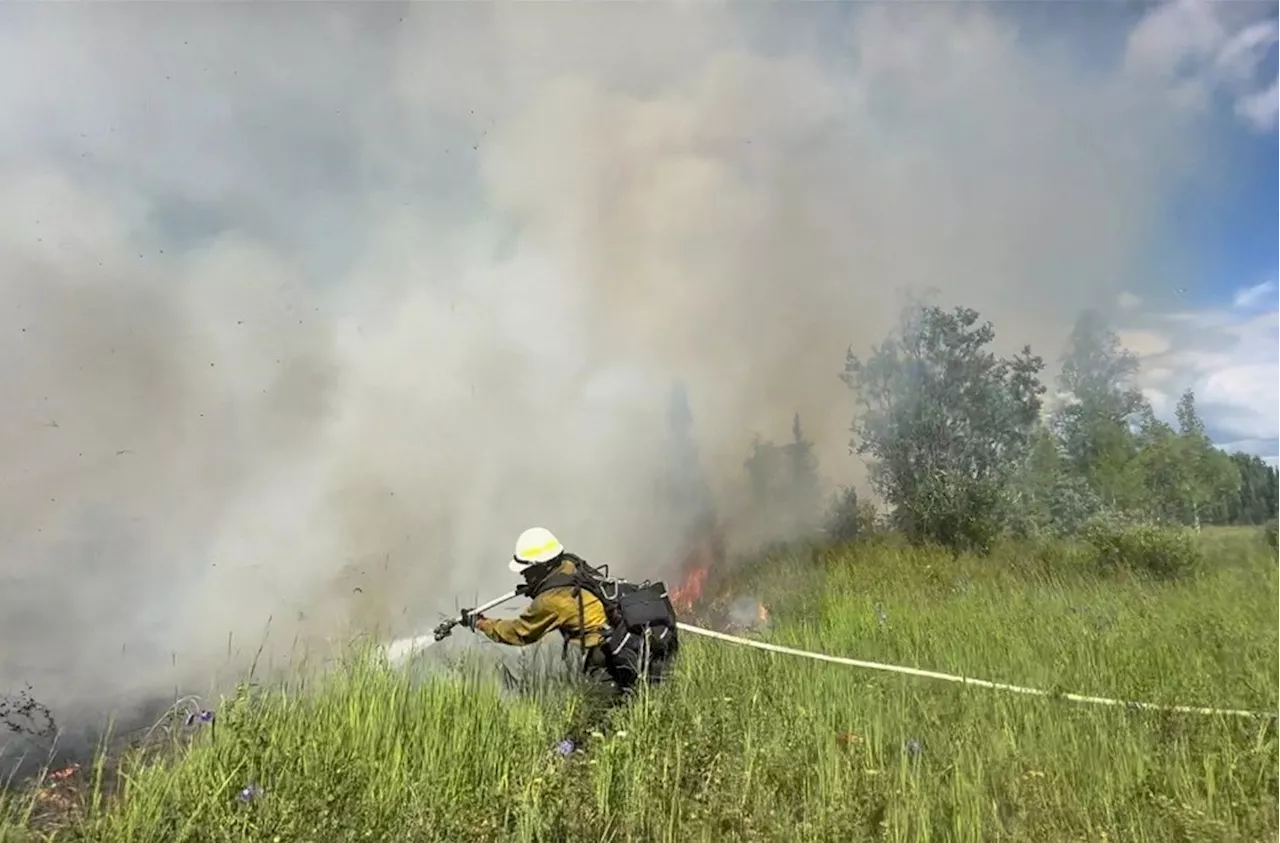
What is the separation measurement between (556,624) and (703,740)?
156 cm

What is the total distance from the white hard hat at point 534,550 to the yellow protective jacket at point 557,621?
0.96ft

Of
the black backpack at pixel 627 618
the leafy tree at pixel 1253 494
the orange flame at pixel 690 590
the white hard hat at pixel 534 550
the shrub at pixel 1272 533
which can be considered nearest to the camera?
the black backpack at pixel 627 618

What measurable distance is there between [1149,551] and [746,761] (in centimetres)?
968

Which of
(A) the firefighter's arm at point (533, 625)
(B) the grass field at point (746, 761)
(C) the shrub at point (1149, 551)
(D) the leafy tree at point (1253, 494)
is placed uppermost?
(D) the leafy tree at point (1253, 494)

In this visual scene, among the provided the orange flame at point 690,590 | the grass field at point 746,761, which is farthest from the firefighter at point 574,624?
the orange flame at point 690,590

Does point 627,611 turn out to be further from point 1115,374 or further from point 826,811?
point 1115,374

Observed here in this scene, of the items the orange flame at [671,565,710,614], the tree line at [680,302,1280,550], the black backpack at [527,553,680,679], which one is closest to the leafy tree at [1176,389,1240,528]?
the tree line at [680,302,1280,550]

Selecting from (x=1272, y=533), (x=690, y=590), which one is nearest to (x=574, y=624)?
(x=690, y=590)

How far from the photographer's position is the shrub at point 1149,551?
37.2ft

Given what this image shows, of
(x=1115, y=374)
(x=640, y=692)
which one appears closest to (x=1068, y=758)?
(x=640, y=692)

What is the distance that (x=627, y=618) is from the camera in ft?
18.5

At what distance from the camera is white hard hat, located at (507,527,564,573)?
589cm

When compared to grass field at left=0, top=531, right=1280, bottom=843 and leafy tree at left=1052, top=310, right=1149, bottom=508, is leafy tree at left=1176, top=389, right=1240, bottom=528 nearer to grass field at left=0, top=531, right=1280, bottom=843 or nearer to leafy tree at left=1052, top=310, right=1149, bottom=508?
leafy tree at left=1052, top=310, right=1149, bottom=508

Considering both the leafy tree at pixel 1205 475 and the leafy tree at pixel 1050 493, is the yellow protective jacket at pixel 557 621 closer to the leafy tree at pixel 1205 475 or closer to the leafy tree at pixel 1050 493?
the leafy tree at pixel 1050 493
